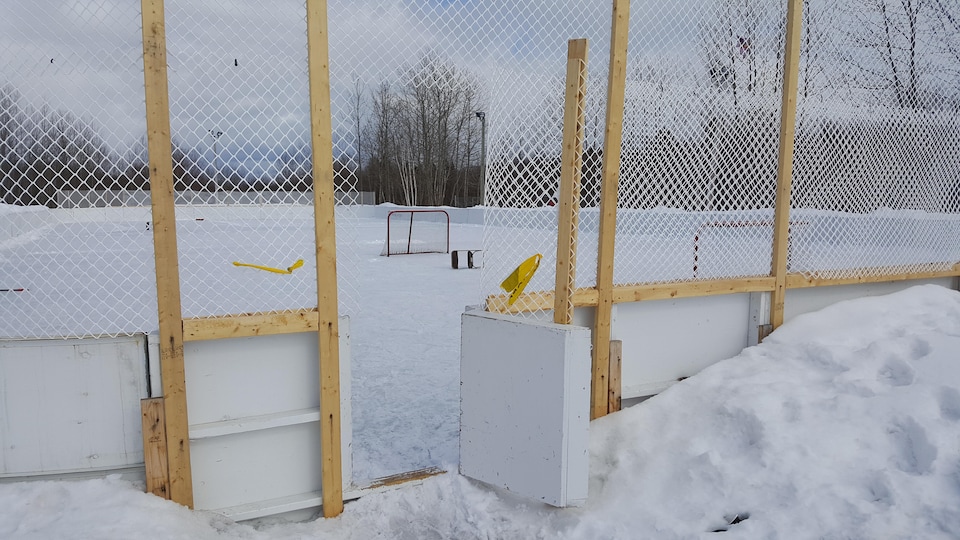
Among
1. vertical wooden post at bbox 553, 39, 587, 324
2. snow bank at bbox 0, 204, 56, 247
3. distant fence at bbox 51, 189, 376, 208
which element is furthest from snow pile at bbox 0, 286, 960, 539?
snow bank at bbox 0, 204, 56, 247

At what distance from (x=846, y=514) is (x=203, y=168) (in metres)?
3.17

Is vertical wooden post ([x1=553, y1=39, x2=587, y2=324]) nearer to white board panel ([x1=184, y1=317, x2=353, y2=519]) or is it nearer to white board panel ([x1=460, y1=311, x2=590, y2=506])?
white board panel ([x1=460, y1=311, x2=590, y2=506])

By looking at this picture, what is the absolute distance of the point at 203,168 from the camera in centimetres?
288

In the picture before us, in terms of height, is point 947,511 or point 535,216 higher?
point 535,216

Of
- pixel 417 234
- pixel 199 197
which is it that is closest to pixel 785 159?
pixel 199 197

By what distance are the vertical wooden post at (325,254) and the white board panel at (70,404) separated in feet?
2.63

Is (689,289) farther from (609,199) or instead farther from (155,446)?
(155,446)

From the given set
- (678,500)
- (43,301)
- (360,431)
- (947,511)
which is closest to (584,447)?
(678,500)

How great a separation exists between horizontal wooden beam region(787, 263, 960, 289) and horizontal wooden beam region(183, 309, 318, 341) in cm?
336

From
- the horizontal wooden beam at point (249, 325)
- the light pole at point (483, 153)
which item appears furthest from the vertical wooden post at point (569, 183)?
the horizontal wooden beam at point (249, 325)

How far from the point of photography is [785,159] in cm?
430

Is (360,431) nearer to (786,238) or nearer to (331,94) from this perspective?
(331,94)

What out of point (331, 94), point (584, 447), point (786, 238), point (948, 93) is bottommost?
point (584, 447)

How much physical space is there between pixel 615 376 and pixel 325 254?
6.23 feet
